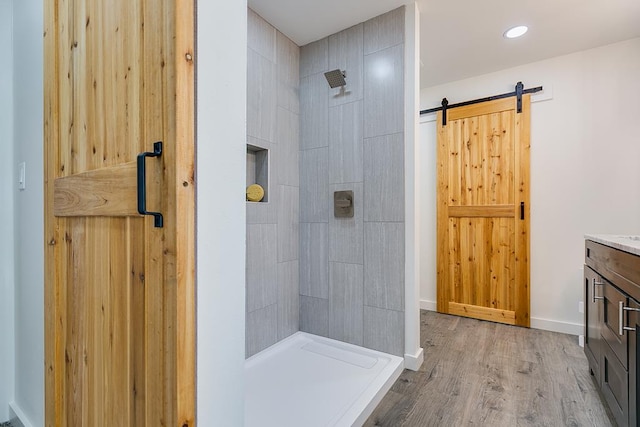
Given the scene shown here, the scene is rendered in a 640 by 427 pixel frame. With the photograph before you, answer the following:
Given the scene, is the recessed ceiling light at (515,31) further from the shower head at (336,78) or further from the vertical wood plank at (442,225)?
the shower head at (336,78)

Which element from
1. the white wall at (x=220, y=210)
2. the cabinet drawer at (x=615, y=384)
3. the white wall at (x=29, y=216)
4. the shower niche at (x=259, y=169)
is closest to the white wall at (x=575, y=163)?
the cabinet drawer at (x=615, y=384)

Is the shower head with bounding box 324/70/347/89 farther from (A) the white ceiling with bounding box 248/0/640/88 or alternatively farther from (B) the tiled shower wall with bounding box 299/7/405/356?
(A) the white ceiling with bounding box 248/0/640/88

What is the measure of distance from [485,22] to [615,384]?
2395 millimetres

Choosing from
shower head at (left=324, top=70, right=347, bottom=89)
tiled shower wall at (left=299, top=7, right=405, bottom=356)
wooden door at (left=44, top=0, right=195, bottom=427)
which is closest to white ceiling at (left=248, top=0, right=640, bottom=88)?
tiled shower wall at (left=299, top=7, right=405, bottom=356)

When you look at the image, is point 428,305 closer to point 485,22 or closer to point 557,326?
point 557,326

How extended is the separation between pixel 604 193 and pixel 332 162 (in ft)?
7.57

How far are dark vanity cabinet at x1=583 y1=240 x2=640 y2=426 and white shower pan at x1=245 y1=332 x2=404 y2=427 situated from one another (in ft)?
3.51

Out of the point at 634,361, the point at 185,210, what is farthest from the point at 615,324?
the point at 185,210

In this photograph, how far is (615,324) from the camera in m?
1.43

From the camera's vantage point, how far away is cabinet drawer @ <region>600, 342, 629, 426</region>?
1313 millimetres

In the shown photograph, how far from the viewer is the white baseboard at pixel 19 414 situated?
4.52ft

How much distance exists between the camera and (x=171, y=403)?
2.26ft

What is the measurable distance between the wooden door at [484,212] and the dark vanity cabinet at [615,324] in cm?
106

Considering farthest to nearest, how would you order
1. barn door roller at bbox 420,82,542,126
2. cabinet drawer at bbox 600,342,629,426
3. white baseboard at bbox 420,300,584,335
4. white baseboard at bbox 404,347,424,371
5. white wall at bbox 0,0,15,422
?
barn door roller at bbox 420,82,542,126
white baseboard at bbox 420,300,584,335
white baseboard at bbox 404,347,424,371
white wall at bbox 0,0,15,422
cabinet drawer at bbox 600,342,629,426
